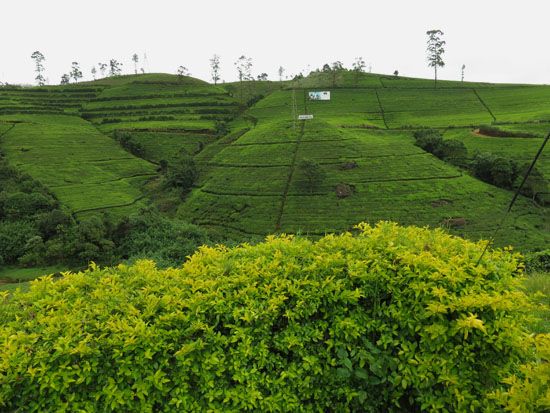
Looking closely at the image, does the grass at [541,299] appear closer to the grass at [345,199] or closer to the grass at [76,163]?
the grass at [345,199]

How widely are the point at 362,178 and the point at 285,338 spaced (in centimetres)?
4447

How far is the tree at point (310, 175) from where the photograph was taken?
46031 millimetres

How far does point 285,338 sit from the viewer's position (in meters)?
4.05

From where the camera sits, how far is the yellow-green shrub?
12.0 ft

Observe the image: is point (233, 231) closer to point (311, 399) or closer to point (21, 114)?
point (311, 399)

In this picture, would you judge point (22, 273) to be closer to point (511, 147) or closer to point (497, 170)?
point (497, 170)

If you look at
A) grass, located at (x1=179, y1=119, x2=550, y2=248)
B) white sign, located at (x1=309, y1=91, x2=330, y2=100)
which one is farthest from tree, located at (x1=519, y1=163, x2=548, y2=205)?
white sign, located at (x1=309, y1=91, x2=330, y2=100)

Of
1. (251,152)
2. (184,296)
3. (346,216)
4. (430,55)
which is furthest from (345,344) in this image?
(430,55)

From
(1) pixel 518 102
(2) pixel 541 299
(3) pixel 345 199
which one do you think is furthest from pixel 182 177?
(1) pixel 518 102

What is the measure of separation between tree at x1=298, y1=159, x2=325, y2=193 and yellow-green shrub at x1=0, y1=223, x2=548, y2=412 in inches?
1645

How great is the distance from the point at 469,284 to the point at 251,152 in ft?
176

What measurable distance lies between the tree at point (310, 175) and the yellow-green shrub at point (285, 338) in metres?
41.8

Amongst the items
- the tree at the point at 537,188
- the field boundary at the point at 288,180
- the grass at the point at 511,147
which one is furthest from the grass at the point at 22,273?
the grass at the point at 511,147

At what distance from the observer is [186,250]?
35.0 meters
